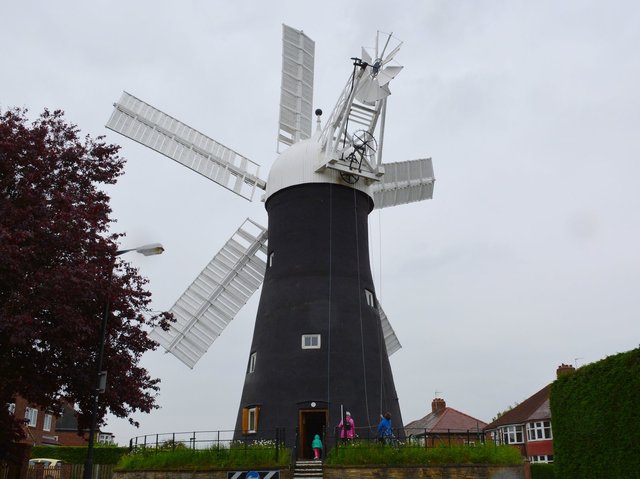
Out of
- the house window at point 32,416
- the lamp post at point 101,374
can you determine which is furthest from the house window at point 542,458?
the lamp post at point 101,374

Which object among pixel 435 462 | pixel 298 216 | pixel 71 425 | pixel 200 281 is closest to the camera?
pixel 435 462

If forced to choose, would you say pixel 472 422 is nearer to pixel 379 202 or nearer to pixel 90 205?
pixel 379 202

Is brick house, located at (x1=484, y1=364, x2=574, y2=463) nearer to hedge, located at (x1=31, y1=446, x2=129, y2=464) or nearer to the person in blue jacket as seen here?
hedge, located at (x1=31, y1=446, x2=129, y2=464)

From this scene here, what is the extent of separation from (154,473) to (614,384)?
12.7 metres

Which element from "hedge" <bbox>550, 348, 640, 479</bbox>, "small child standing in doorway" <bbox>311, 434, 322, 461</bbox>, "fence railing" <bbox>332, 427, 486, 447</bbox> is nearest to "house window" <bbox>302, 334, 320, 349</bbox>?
"fence railing" <bbox>332, 427, 486, 447</bbox>

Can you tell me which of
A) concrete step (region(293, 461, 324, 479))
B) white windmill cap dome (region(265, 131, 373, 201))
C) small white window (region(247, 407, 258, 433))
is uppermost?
white windmill cap dome (region(265, 131, 373, 201))

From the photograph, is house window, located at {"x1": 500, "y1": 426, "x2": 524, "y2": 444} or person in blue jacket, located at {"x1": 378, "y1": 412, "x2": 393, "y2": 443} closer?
person in blue jacket, located at {"x1": 378, "y1": 412, "x2": 393, "y2": 443}

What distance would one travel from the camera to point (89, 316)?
54.5 ft

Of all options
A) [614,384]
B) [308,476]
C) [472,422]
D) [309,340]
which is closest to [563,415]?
[614,384]

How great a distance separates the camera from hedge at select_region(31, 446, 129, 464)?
122 feet

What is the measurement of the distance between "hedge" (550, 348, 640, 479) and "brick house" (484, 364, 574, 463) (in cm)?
2773

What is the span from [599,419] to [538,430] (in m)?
33.1

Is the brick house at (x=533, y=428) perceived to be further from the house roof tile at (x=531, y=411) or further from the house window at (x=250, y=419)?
the house window at (x=250, y=419)

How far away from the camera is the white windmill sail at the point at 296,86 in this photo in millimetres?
27953
